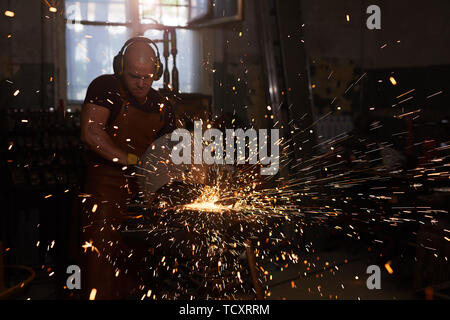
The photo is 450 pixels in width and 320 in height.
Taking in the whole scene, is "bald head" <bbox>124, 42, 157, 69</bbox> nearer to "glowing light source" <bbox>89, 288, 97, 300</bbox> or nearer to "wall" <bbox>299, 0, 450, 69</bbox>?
"glowing light source" <bbox>89, 288, 97, 300</bbox>

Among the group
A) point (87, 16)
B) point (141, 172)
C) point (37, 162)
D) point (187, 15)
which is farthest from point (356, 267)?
point (87, 16)

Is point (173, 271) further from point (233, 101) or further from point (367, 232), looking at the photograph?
point (233, 101)

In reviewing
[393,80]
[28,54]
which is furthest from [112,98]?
[393,80]

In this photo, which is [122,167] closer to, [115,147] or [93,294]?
[115,147]

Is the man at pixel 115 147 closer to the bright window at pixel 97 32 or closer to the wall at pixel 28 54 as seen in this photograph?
the bright window at pixel 97 32

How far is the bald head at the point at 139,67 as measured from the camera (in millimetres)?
2652

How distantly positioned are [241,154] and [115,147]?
306 cm

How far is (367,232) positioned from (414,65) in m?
3.40

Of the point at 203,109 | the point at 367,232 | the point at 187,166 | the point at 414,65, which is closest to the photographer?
the point at 187,166

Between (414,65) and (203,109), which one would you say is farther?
(414,65)

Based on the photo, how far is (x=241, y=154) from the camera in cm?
557

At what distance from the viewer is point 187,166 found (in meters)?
2.66

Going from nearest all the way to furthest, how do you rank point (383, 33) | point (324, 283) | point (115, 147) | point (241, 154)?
point (115, 147), point (324, 283), point (241, 154), point (383, 33)

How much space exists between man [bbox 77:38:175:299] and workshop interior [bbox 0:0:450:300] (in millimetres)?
15
